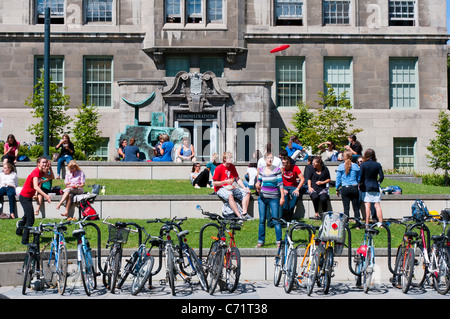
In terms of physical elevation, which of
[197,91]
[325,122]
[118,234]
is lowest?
[118,234]

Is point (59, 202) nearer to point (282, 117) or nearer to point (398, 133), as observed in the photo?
point (282, 117)

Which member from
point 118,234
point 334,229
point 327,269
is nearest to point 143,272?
point 118,234

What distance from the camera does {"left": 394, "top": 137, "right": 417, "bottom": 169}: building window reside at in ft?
119

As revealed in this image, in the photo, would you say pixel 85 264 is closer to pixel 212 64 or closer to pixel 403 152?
pixel 212 64

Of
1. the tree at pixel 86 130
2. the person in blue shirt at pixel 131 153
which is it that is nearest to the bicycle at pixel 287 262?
the person in blue shirt at pixel 131 153

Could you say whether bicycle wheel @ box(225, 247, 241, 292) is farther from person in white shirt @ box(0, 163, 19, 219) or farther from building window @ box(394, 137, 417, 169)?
building window @ box(394, 137, 417, 169)

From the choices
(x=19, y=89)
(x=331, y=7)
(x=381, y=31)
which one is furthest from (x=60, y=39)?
(x=381, y=31)

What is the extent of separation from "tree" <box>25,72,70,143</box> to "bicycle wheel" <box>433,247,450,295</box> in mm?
24059

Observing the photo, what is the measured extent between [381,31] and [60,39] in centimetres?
1768

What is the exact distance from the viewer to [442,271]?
1109 centimetres

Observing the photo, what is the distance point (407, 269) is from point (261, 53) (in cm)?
2545

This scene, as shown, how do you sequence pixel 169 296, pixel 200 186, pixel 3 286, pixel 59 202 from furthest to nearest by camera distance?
pixel 200 186 < pixel 59 202 < pixel 3 286 < pixel 169 296

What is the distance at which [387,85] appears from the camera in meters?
35.8

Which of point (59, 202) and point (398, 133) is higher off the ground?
point (398, 133)
